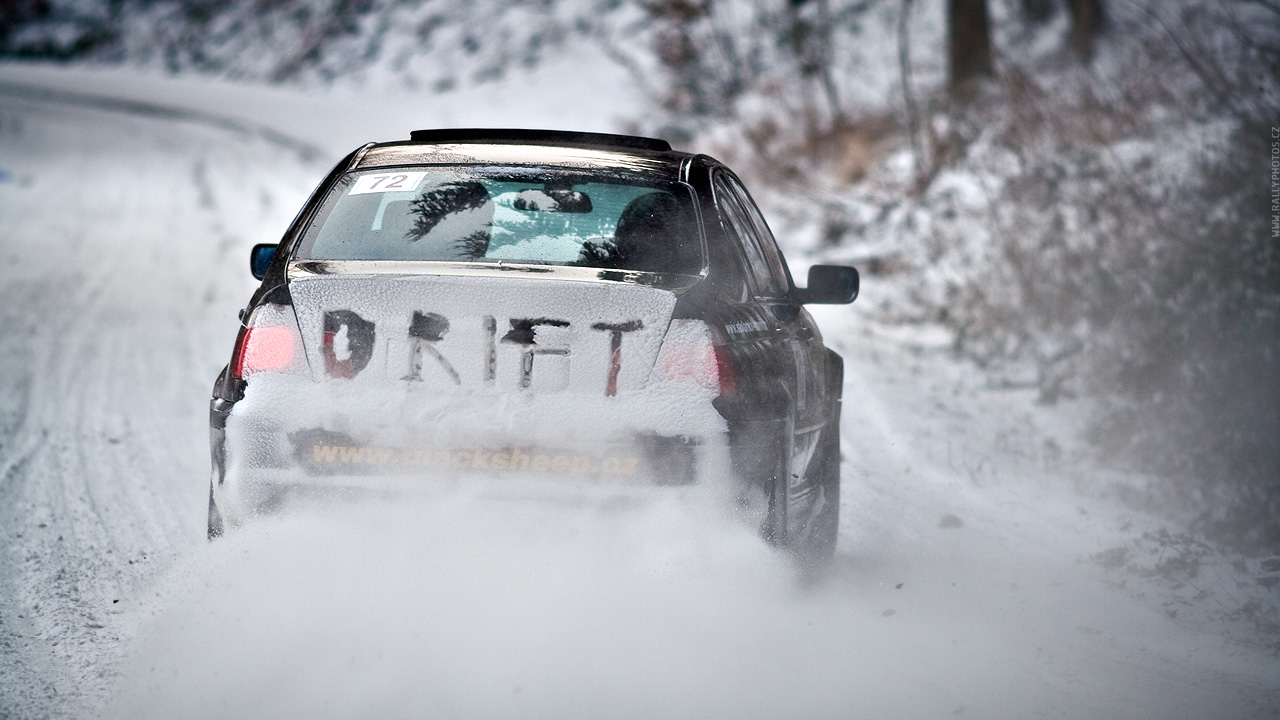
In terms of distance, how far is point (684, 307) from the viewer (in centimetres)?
368

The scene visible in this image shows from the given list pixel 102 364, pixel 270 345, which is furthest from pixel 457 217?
pixel 102 364

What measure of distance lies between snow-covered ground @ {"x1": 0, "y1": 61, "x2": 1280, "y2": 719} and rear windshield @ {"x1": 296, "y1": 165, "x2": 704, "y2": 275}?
2.82ft

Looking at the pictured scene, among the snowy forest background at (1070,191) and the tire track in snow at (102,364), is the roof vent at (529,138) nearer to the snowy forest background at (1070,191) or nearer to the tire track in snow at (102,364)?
Answer: the tire track in snow at (102,364)

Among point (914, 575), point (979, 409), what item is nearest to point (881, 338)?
point (979, 409)

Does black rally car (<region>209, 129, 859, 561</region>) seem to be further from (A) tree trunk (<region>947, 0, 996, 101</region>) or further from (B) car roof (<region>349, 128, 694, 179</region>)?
(A) tree trunk (<region>947, 0, 996, 101</region>)

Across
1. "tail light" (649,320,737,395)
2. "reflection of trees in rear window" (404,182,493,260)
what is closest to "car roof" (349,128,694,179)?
"reflection of trees in rear window" (404,182,493,260)

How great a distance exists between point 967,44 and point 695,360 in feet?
42.0

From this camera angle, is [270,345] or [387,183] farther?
[387,183]

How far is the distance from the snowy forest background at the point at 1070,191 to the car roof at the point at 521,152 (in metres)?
3.08

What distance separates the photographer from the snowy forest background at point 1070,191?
6.82 meters

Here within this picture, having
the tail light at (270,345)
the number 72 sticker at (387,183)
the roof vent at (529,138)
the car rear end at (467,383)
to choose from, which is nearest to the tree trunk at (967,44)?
the roof vent at (529,138)

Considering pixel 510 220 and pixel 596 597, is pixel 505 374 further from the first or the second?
pixel 510 220

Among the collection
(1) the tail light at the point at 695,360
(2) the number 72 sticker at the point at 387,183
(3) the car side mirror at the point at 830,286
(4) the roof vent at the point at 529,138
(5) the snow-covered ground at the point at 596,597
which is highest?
(4) the roof vent at the point at 529,138

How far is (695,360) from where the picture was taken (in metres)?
3.63
